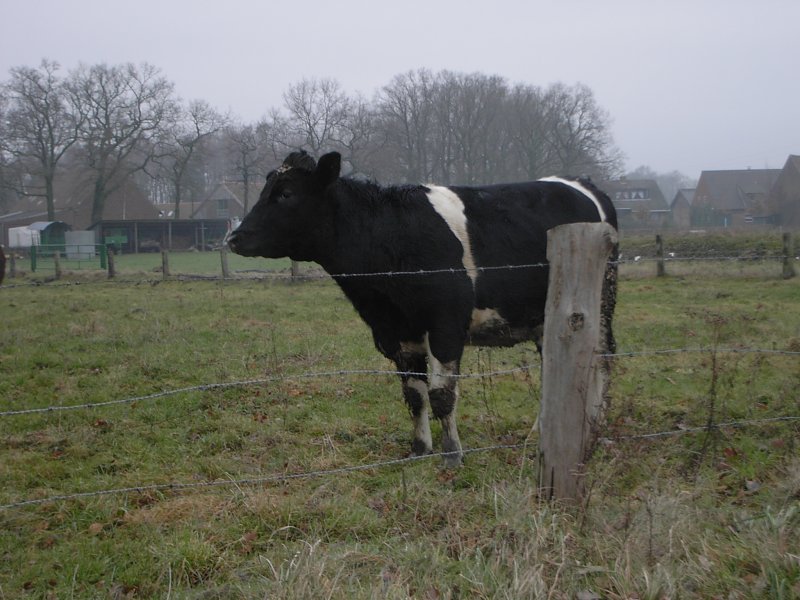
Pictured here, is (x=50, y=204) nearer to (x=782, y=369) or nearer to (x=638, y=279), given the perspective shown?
(x=638, y=279)

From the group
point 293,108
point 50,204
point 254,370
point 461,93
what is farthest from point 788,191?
point 50,204

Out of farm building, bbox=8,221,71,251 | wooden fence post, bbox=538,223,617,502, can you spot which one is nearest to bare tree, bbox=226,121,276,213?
farm building, bbox=8,221,71,251

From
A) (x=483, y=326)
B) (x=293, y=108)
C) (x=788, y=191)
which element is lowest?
(x=483, y=326)

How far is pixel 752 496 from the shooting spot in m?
4.65

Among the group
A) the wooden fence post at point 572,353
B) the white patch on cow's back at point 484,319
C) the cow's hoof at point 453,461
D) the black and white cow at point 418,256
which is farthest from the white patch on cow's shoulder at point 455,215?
the wooden fence post at point 572,353

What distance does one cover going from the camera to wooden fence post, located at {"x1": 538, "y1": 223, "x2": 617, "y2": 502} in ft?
12.2

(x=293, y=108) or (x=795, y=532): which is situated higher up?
(x=293, y=108)

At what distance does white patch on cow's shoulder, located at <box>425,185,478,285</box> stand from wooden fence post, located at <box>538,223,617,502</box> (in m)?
1.94

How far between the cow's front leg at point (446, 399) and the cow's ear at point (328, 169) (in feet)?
5.56

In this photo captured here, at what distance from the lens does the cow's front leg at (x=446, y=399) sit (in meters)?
5.57

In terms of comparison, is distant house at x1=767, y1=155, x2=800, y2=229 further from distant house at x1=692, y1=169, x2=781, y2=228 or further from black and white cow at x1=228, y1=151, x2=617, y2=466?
black and white cow at x1=228, y1=151, x2=617, y2=466

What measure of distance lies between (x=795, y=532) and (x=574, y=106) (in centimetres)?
4427

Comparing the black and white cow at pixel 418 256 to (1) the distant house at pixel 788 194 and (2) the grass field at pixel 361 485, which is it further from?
(1) the distant house at pixel 788 194

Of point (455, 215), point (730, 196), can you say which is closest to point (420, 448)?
point (455, 215)
